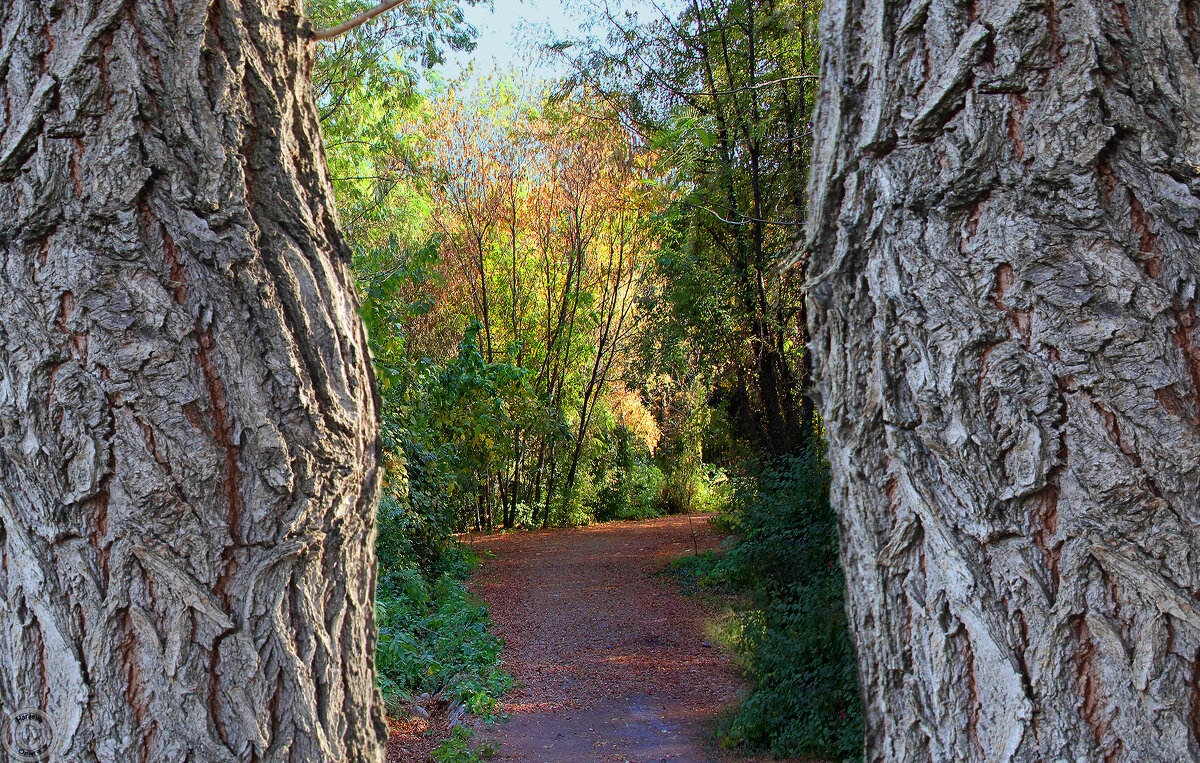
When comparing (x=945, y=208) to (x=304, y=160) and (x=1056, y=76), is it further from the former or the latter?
(x=304, y=160)

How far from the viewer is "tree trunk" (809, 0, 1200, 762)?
98 cm

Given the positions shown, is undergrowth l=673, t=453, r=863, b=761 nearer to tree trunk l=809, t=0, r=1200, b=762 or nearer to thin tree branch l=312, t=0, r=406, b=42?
tree trunk l=809, t=0, r=1200, b=762

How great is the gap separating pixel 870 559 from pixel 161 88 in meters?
1.34

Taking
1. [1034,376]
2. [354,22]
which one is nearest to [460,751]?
[354,22]

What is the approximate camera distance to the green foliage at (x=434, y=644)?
7.11 metres

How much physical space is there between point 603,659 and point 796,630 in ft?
10.1

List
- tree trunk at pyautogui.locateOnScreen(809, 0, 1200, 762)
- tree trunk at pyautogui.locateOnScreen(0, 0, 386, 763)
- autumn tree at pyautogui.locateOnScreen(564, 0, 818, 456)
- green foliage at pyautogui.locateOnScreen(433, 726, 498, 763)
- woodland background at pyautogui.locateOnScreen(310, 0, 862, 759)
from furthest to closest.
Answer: autumn tree at pyautogui.locateOnScreen(564, 0, 818, 456), woodland background at pyautogui.locateOnScreen(310, 0, 862, 759), green foliage at pyautogui.locateOnScreen(433, 726, 498, 763), tree trunk at pyautogui.locateOnScreen(0, 0, 386, 763), tree trunk at pyautogui.locateOnScreen(809, 0, 1200, 762)

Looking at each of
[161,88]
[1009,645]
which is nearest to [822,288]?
[1009,645]

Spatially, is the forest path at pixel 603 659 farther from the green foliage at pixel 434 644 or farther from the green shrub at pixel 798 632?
Result: the green shrub at pixel 798 632

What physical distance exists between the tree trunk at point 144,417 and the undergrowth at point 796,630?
4.60 m

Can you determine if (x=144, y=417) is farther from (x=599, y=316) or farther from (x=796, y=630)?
(x=599, y=316)

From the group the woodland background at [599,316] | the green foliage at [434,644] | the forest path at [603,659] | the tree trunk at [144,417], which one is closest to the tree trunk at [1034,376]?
the woodland background at [599,316]

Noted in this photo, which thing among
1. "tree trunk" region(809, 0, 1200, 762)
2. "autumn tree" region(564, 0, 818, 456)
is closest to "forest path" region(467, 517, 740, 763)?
"autumn tree" region(564, 0, 818, 456)

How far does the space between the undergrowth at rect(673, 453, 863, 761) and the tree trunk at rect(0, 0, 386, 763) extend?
15.1 feet
